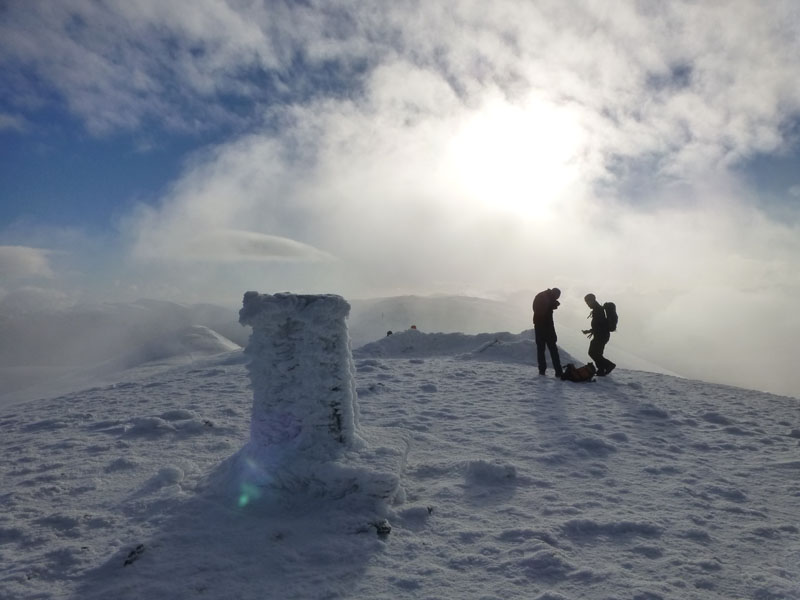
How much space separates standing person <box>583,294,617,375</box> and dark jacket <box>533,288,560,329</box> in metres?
1.00

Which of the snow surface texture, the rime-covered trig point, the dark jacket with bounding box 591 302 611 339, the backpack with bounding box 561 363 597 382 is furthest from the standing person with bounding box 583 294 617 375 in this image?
the rime-covered trig point

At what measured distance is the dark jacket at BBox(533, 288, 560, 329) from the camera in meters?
11.6

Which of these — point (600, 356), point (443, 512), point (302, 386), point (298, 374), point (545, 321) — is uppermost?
point (545, 321)

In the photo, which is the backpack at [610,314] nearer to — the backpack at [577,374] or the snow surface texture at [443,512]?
the backpack at [577,374]

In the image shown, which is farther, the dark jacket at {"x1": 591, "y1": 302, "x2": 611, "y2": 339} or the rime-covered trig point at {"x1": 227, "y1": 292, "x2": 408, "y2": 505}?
the dark jacket at {"x1": 591, "y1": 302, "x2": 611, "y2": 339}

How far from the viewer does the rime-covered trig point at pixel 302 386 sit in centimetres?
514

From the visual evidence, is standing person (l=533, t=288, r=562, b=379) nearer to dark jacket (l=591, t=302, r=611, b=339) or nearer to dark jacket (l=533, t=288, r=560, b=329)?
dark jacket (l=533, t=288, r=560, b=329)

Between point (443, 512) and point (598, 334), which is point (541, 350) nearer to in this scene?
point (598, 334)

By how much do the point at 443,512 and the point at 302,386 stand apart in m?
2.00

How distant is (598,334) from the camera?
12.1 meters

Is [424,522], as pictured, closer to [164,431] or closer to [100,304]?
[164,431]

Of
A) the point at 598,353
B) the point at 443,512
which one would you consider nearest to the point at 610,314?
the point at 598,353

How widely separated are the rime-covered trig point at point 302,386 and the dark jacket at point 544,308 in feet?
23.8

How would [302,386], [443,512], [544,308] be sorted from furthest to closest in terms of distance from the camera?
[544,308] → [302,386] → [443,512]
